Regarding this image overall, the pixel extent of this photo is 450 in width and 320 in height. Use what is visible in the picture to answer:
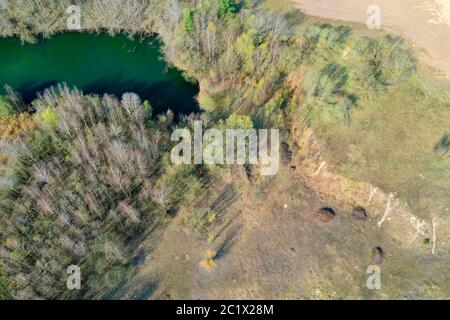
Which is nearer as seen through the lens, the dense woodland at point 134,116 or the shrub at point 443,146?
the dense woodland at point 134,116

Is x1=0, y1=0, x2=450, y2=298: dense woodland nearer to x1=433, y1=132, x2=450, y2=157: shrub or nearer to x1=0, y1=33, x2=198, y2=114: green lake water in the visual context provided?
x1=433, y1=132, x2=450, y2=157: shrub

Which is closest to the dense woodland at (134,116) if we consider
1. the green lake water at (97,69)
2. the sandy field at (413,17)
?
the green lake water at (97,69)

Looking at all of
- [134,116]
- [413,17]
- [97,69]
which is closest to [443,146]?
[413,17]

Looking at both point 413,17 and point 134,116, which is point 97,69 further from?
point 413,17

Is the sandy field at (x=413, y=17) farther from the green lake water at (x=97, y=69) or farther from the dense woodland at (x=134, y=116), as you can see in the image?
the green lake water at (x=97, y=69)

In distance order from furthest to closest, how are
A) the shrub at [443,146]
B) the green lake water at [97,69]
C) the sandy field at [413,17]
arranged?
the green lake water at [97,69]
the sandy field at [413,17]
the shrub at [443,146]

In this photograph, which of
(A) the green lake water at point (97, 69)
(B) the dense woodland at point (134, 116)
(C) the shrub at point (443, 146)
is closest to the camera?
(B) the dense woodland at point (134, 116)

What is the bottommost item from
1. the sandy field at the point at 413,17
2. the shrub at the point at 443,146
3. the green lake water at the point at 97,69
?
the shrub at the point at 443,146
